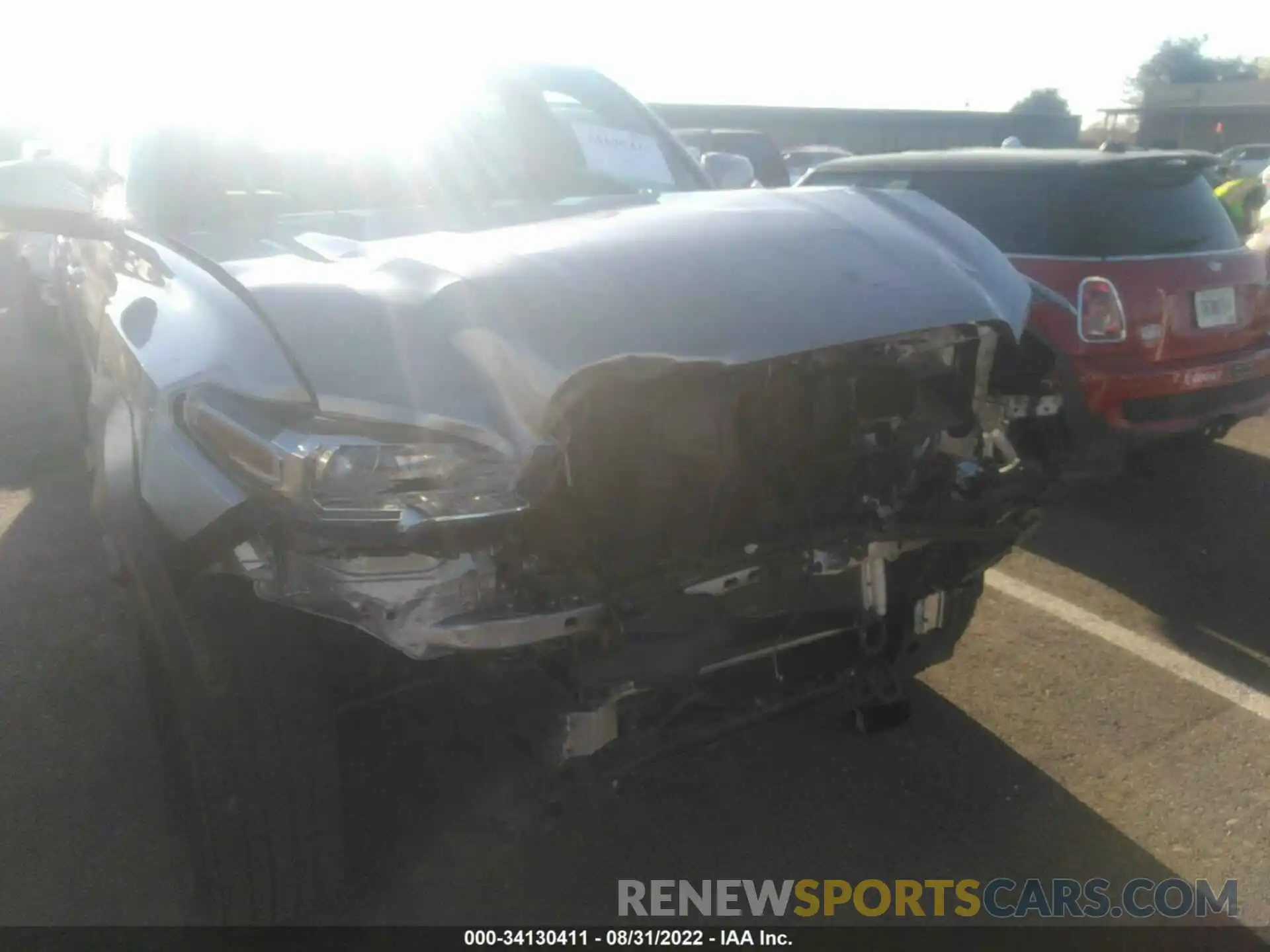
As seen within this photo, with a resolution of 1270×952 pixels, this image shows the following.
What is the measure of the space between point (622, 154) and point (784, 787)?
249 centimetres

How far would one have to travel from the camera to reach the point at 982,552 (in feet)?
9.60

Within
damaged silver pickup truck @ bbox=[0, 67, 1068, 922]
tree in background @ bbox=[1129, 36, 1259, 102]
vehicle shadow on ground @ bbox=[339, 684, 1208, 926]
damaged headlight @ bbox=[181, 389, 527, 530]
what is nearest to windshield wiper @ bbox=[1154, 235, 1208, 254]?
damaged silver pickup truck @ bbox=[0, 67, 1068, 922]

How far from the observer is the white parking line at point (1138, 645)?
368 cm

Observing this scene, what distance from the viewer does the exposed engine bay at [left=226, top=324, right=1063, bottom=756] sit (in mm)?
2211

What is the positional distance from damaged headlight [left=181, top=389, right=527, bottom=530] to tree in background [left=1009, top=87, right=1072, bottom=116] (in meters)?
53.5

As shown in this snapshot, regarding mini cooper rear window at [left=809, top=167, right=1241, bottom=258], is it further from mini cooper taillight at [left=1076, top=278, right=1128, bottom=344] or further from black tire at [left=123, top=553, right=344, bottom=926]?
black tire at [left=123, top=553, right=344, bottom=926]

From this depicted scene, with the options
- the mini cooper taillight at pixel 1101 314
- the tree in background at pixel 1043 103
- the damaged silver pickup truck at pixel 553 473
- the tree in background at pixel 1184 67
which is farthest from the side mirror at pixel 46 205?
the tree in background at pixel 1184 67

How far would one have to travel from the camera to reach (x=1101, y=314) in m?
5.15

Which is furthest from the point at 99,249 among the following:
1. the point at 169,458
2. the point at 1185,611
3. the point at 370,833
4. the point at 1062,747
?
the point at 1185,611

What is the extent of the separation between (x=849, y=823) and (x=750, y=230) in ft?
5.34

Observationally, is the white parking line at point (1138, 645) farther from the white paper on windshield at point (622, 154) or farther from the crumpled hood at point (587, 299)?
the white paper on windshield at point (622, 154)

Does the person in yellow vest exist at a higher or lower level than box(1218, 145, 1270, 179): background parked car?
lower

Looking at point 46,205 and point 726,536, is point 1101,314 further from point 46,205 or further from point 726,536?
point 46,205

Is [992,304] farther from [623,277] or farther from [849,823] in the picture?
[849,823]
